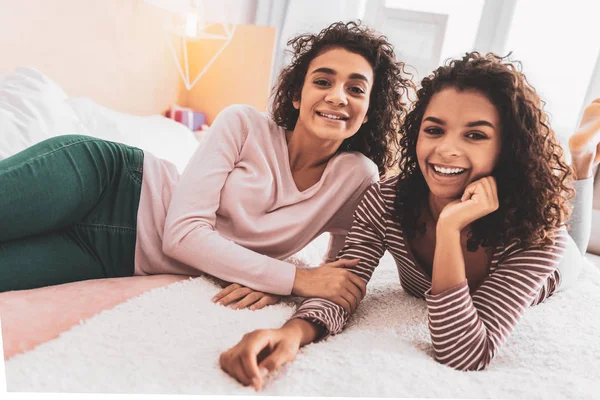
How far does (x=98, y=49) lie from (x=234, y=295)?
112 cm

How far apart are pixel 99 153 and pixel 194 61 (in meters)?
1.23

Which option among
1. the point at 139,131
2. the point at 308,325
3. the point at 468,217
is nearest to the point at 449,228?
the point at 468,217

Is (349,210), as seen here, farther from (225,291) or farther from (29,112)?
(29,112)

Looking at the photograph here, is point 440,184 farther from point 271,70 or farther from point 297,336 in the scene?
point 271,70

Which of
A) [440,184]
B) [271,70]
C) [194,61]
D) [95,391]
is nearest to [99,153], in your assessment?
[95,391]

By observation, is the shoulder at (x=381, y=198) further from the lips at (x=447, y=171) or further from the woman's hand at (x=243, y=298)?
the woman's hand at (x=243, y=298)

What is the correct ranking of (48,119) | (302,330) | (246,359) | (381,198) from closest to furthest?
(246,359), (302,330), (381,198), (48,119)

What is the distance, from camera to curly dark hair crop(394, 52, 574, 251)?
748 mm

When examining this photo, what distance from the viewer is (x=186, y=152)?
1576 millimetres

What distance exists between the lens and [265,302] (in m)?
0.79

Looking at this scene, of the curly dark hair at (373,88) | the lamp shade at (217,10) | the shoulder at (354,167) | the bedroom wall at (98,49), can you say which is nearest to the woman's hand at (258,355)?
the shoulder at (354,167)

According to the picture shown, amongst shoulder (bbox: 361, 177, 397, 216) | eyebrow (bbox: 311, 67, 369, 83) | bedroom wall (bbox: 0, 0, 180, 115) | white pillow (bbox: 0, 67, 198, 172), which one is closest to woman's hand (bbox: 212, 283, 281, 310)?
shoulder (bbox: 361, 177, 397, 216)

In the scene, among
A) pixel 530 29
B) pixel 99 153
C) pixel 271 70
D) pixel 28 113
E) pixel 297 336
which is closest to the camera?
pixel 297 336

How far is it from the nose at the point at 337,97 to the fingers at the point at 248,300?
38 centimetres
